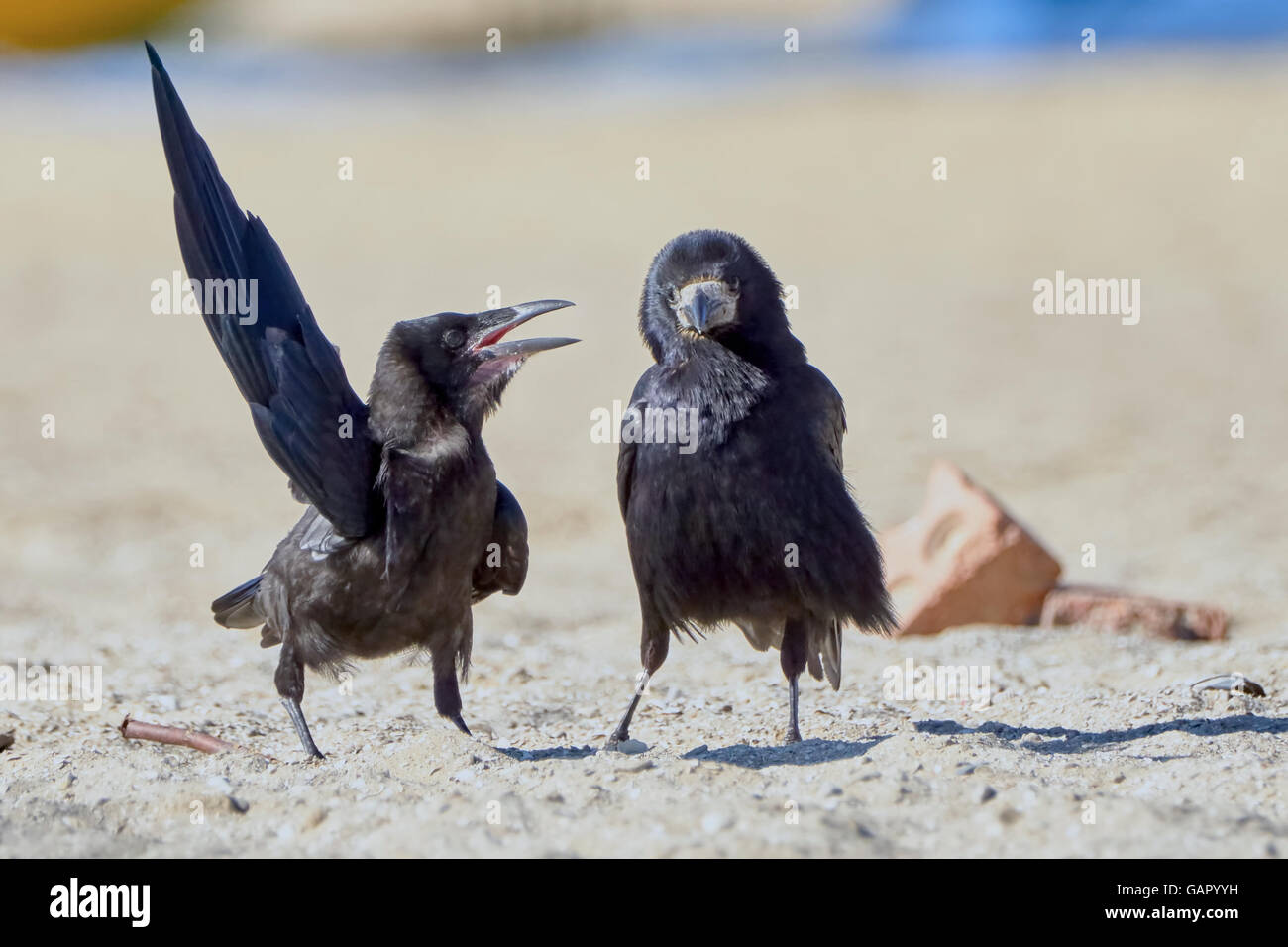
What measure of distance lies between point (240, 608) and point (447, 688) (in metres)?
0.90

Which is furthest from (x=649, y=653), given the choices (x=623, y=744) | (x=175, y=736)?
(x=175, y=736)

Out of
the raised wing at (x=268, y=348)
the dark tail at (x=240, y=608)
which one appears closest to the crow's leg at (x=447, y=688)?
the raised wing at (x=268, y=348)

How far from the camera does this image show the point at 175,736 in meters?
5.23

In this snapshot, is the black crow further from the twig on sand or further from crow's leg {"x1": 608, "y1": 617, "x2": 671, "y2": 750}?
the twig on sand

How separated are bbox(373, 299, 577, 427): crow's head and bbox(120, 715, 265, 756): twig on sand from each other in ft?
4.15

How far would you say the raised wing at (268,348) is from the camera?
16.2 feet

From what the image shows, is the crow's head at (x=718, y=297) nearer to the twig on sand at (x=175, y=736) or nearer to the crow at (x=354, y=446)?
the crow at (x=354, y=446)

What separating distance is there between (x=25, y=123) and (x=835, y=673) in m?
30.9

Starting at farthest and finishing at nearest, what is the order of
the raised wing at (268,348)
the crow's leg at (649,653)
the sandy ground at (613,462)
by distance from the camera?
the crow's leg at (649,653)
the raised wing at (268,348)
the sandy ground at (613,462)

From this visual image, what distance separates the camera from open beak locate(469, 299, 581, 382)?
207 inches

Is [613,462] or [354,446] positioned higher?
[613,462]

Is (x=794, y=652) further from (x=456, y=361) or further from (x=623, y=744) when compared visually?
(x=456, y=361)

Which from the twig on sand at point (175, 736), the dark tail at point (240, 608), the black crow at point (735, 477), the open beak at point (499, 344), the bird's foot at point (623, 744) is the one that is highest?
the open beak at point (499, 344)
